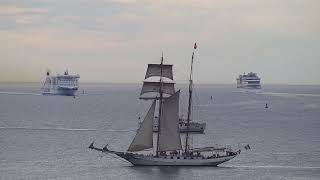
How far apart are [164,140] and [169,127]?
5.02 ft

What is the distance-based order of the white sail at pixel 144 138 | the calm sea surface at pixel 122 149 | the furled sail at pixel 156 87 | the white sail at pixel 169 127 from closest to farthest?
the calm sea surface at pixel 122 149 < the white sail at pixel 144 138 < the white sail at pixel 169 127 < the furled sail at pixel 156 87

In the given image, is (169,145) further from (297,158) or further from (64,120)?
(64,120)

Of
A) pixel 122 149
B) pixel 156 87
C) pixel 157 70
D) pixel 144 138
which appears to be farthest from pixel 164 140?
pixel 122 149

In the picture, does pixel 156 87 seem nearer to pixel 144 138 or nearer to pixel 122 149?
pixel 144 138

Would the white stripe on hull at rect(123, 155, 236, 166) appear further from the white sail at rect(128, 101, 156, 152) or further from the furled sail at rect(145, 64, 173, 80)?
the furled sail at rect(145, 64, 173, 80)

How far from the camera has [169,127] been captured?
76.3 meters

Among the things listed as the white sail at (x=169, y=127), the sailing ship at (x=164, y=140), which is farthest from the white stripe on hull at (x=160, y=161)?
the white sail at (x=169, y=127)

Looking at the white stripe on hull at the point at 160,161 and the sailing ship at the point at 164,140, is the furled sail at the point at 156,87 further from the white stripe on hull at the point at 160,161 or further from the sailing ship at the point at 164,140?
the white stripe on hull at the point at 160,161

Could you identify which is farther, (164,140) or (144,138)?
(164,140)

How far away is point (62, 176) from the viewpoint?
65.6 metres

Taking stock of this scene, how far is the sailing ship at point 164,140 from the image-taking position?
245 ft

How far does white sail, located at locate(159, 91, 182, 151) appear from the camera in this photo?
250 feet

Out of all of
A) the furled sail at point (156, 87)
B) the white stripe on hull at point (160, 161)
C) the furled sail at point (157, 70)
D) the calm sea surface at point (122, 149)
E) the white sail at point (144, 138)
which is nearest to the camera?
the calm sea surface at point (122, 149)

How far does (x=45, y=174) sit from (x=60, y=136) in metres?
35.8
